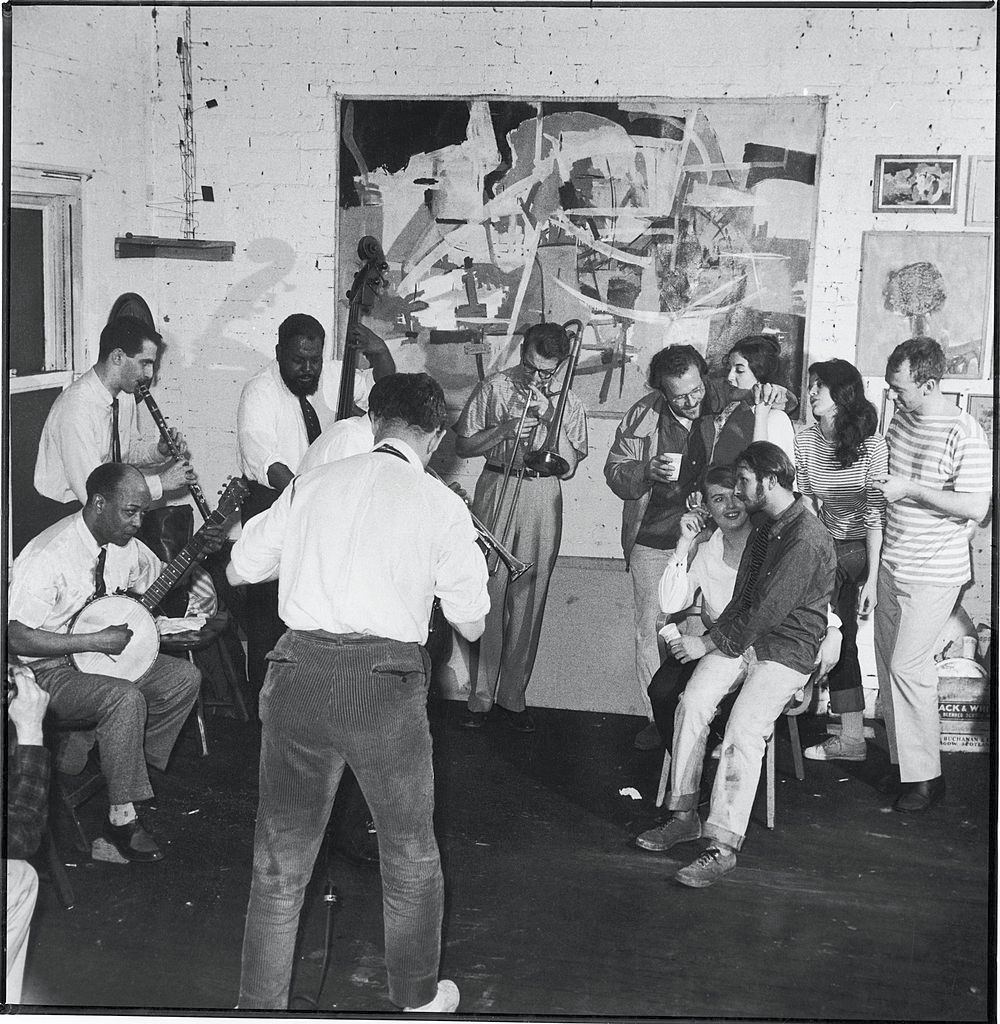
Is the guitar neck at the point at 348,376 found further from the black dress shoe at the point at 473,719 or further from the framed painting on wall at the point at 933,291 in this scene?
the framed painting on wall at the point at 933,291

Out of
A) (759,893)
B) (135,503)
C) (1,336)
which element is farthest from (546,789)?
(1,336)

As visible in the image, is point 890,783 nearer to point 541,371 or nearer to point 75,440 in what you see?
point 541,371

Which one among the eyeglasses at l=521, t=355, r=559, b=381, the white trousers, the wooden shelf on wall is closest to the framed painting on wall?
the eyeglasses at l=521, t=355, r=559, b=381

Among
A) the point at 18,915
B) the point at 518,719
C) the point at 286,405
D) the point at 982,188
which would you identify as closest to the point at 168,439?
the point at 286,405

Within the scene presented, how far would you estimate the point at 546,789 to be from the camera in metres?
3.44

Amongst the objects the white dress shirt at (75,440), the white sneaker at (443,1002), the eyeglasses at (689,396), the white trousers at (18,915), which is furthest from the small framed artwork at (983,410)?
the white trousers at (18,915)

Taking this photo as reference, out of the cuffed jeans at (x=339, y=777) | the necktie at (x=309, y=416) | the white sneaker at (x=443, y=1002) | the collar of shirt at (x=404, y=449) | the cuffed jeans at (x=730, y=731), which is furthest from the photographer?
the necktie at (x=309, y=416)

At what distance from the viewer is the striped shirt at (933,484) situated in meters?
3.31

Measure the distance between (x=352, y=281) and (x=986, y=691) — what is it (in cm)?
222

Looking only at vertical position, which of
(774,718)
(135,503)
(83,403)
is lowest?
(774,718)

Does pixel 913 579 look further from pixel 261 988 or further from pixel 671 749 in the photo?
pixel 261 988

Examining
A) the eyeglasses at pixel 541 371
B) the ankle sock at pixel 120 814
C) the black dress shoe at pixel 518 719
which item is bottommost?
the ankle sock at pixel 120 814

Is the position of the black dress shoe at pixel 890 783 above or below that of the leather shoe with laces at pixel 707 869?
above

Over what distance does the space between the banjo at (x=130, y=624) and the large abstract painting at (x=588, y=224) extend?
3.14ft
